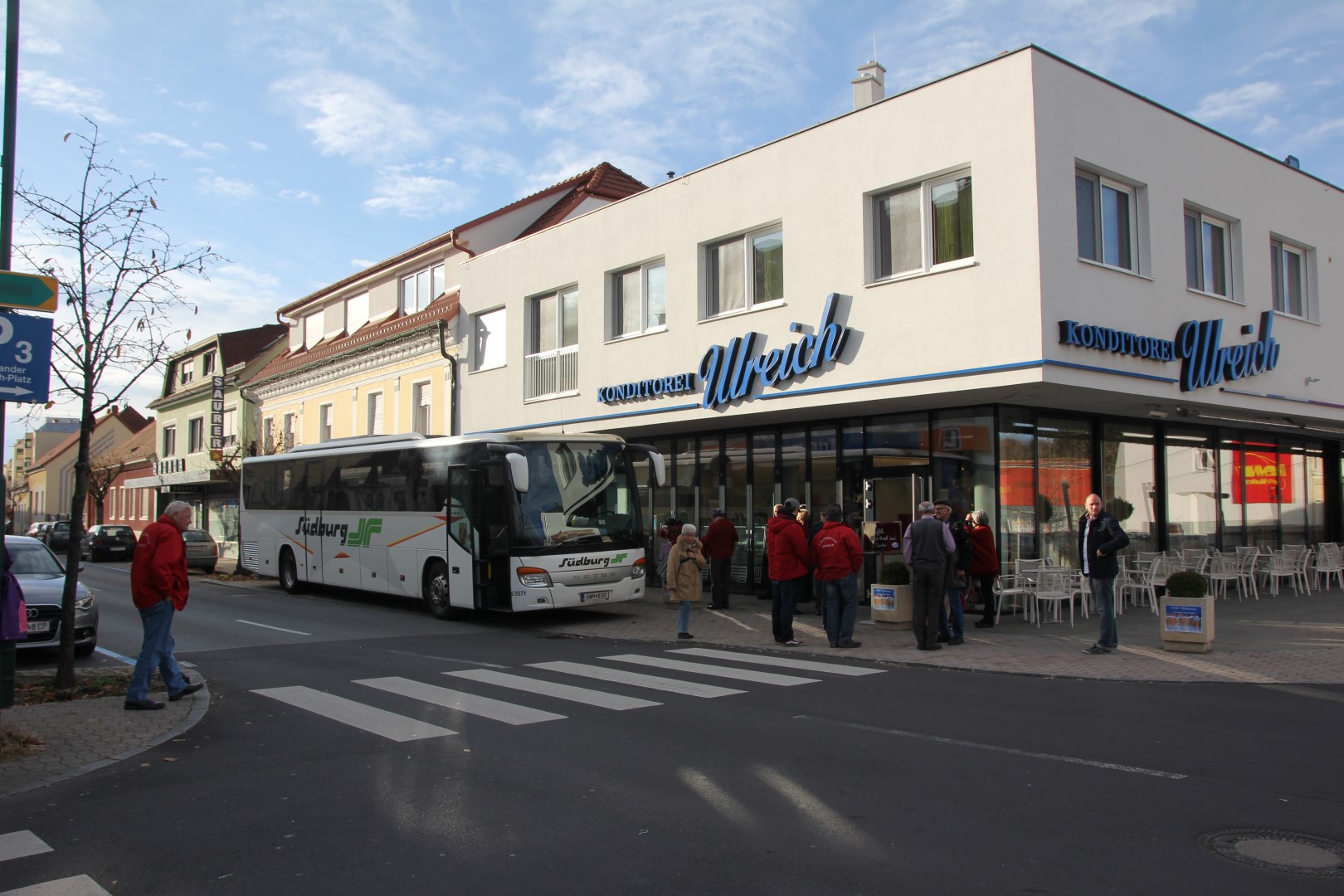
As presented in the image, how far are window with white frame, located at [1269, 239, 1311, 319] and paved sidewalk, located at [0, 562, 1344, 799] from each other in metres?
5.45

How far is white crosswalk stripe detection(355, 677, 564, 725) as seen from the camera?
27.1ft

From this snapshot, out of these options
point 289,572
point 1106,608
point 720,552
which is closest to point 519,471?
point 720,552

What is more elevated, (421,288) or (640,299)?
(421,288)

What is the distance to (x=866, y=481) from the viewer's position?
56.7 feet

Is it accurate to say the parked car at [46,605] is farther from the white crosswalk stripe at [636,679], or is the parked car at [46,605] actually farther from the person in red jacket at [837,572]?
the person in red jacket at [837,572]

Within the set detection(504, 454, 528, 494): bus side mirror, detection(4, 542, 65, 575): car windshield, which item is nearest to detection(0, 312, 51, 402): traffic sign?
detection(4, 542, 65, 575): car windshield

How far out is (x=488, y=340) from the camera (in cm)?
2458

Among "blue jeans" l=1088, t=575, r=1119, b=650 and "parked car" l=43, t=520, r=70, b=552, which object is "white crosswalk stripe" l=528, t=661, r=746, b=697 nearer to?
"blue jeans" l=1088, t=575, r=1119, b=650

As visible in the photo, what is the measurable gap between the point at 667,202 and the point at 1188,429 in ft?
36.4

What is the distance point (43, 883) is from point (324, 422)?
3039cm

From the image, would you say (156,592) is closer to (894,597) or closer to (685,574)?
(685,574)

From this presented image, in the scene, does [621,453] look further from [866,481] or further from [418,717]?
[418,717]

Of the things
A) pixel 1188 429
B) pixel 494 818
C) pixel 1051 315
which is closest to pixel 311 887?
pixel 494 818

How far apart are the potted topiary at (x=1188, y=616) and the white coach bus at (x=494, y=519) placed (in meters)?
7.68
